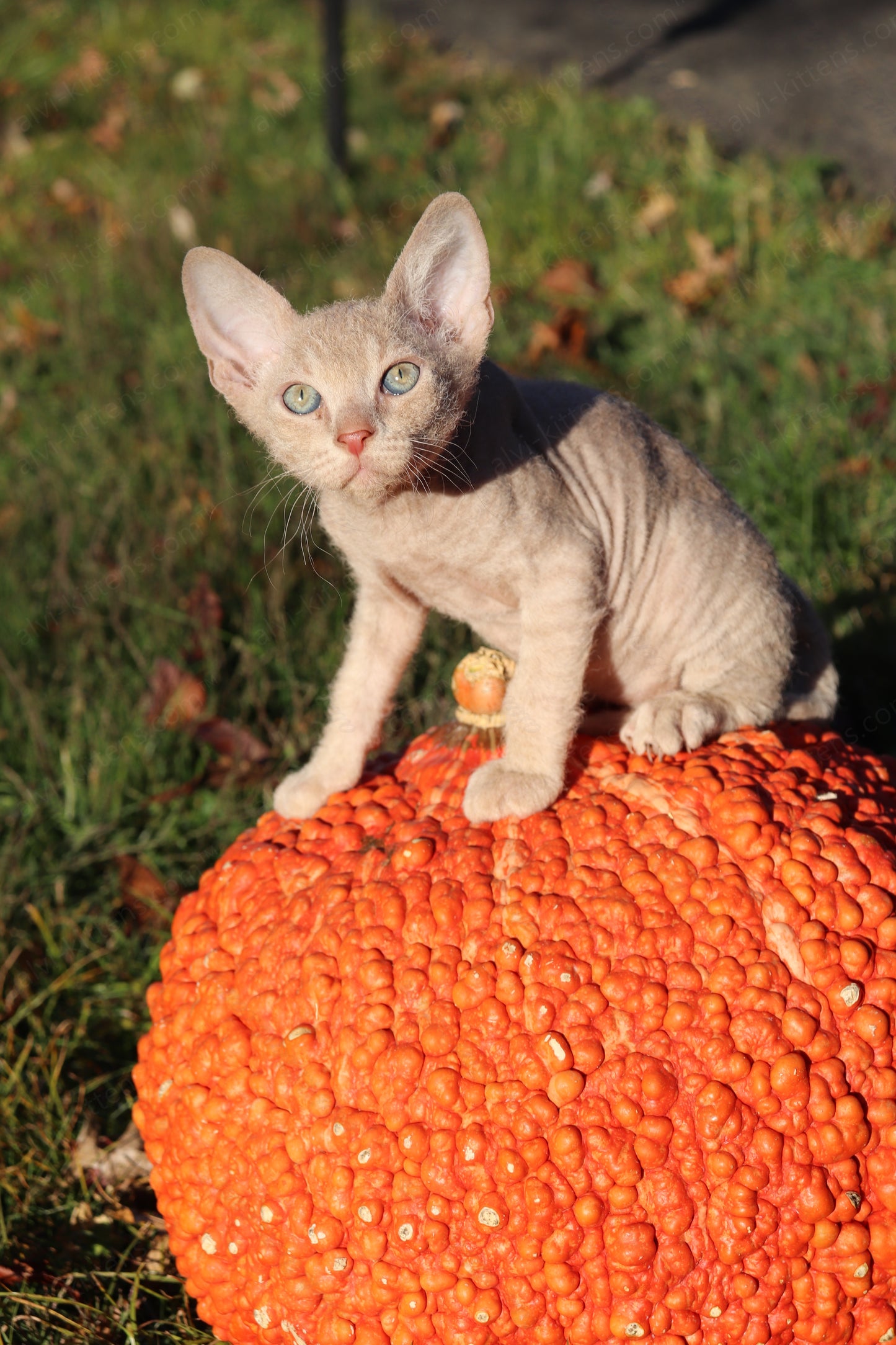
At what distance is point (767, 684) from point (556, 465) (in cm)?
68

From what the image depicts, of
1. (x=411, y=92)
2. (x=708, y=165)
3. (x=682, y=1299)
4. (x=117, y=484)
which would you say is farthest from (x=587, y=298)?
(x=682, y=1299)

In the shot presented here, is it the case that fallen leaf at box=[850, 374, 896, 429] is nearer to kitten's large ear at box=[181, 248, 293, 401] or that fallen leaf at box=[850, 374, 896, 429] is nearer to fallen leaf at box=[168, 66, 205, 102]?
kitten's large ear at box=[181, 248, 293, 401]

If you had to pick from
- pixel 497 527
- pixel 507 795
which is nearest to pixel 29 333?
pixel 497 527

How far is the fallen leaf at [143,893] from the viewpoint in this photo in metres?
3.34

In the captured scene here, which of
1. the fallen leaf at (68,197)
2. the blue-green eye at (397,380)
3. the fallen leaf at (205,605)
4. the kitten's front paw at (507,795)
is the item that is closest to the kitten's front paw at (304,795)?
the kitten's front paw at (507,795)

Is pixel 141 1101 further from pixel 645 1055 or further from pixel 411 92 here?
pixel 411 92

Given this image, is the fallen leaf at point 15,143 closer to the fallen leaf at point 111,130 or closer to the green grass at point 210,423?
the green grass at point 210,423

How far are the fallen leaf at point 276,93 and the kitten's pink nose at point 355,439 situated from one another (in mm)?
6815

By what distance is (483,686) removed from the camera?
2.58 metres

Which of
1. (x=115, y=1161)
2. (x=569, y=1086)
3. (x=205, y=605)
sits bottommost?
(x=115, y=1161)

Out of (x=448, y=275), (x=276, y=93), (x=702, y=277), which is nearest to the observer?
(x=448, y=275)

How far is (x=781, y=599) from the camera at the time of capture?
2777 mm

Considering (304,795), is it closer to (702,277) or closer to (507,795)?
(507,795)

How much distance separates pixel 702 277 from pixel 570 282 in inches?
24.5
